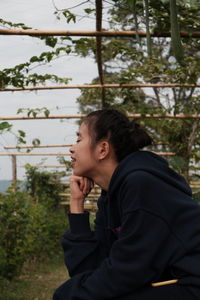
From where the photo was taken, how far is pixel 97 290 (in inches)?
73.8

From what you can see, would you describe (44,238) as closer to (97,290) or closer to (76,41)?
(76,41)

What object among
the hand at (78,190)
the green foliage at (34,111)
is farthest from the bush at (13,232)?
the hand at (78,190)

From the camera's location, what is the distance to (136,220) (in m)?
→ 1.80

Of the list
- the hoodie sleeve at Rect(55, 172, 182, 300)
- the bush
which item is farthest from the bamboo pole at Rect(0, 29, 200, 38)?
the hoodie sleeve at Rect(55, 172, 182, 300)

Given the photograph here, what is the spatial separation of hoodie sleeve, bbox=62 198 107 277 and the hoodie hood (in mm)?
229

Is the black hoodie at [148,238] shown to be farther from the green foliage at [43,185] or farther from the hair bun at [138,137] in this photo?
the green foliage at [43,185]

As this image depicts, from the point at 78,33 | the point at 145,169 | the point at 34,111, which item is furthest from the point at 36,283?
the point at 145,169

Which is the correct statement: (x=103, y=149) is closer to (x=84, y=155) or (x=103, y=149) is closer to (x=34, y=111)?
(x=84, y=155)

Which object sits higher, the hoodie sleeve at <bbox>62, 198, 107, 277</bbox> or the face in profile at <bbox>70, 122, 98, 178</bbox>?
the face in profile at <bbox>70, 122, 98, 178</bbox>

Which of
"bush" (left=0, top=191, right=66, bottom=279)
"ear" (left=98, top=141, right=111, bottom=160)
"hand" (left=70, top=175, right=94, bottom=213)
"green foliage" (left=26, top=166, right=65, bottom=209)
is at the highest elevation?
"ear" (left=98, top=141, right=111, bottom=160)

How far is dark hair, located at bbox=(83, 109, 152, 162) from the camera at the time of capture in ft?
6.81

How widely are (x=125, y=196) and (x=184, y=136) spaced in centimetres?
713

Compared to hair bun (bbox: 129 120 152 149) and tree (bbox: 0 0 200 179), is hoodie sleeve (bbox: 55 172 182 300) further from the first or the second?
tree (bbox: 0 0 200 179)

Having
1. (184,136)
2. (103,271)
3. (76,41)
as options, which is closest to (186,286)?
(103,271)
